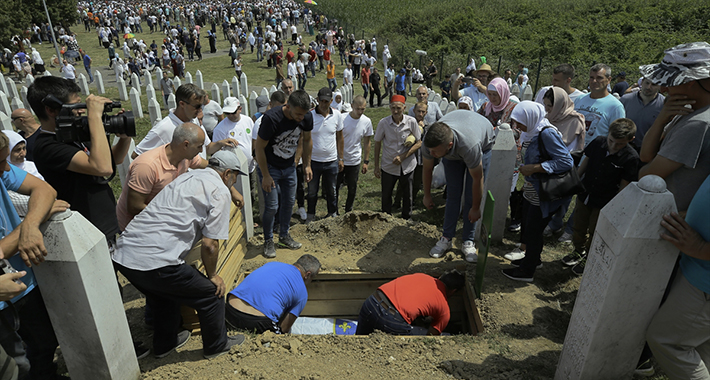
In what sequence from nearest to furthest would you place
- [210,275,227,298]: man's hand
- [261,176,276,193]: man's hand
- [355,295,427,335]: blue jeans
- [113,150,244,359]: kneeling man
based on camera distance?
[113,150,244,359]: kneeling man < [210,275,227,298]: man's hand < [355,295,427,335]: blue jeans < [261,176,276,193]: man's hand

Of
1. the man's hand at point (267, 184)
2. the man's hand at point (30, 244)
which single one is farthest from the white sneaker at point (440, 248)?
the man's hand at point (30, 244)

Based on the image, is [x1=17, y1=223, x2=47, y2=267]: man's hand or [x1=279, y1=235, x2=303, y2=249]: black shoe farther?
[x1=279, y1=235, x2=303, y2=249]: black shoe

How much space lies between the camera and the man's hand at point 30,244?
2.16 meters

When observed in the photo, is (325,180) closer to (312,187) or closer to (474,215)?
(312,187)

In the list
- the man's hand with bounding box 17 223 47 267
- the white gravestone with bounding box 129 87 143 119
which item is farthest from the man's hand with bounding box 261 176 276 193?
the white gravestone with bounding box 129 87 143 119

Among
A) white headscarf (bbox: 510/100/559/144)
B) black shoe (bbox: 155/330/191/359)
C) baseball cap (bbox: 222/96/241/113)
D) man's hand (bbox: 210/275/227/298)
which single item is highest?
white headscarf (bbox: 510/100/559/144)

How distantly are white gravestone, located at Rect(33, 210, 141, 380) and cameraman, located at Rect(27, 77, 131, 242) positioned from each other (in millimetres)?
779

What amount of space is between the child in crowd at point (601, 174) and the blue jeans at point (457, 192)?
3.36 feet

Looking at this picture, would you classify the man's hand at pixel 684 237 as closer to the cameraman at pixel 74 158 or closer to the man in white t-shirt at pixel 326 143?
the cameraman at pixel 74 158

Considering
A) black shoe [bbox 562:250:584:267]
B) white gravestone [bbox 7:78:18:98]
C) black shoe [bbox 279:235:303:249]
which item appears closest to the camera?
black shoe [bbox 562:250:584:267]

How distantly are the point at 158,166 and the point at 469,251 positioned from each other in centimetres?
333

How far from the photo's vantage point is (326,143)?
5688 millimetres

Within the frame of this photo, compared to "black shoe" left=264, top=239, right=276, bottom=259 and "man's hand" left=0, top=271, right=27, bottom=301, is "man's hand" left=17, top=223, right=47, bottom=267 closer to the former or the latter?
"man's hand" left=0, top=271, right=27, bottom=301

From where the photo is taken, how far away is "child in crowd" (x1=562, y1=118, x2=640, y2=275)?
403 centimetres
